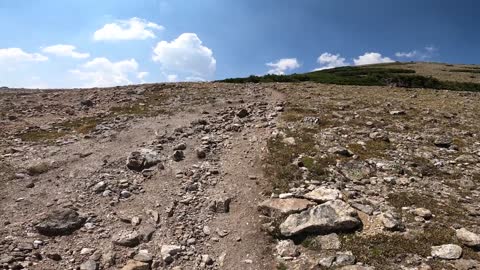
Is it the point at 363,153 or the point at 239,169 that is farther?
the point at 363,153

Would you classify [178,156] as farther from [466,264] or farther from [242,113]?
[466,264]

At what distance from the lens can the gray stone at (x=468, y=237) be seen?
35.3 ft

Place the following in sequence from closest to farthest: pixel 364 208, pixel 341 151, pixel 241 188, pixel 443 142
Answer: pixel 364 208, pixel 241 188, pixel 341 151, pixel 443 142

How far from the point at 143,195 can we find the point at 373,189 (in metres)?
8.32

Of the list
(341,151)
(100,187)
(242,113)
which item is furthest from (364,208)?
(242,113)

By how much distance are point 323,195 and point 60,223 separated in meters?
8.50

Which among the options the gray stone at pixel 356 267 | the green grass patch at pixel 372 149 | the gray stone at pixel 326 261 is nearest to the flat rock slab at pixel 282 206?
the gray stone at pixel 326 261

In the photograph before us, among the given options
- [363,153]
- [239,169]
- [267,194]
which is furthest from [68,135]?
[363,153]

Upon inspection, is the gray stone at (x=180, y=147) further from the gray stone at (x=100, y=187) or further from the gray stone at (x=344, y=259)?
the gray stone at (x=344, y=259)

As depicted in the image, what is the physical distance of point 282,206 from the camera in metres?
13.2

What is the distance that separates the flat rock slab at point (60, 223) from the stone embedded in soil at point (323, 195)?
750 cm

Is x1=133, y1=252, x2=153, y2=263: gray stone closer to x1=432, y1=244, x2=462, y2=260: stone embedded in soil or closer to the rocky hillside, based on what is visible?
the rocky hillside

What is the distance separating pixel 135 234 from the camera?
12336mm

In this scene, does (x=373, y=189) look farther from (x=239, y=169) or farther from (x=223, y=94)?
(x=223, y=94)
